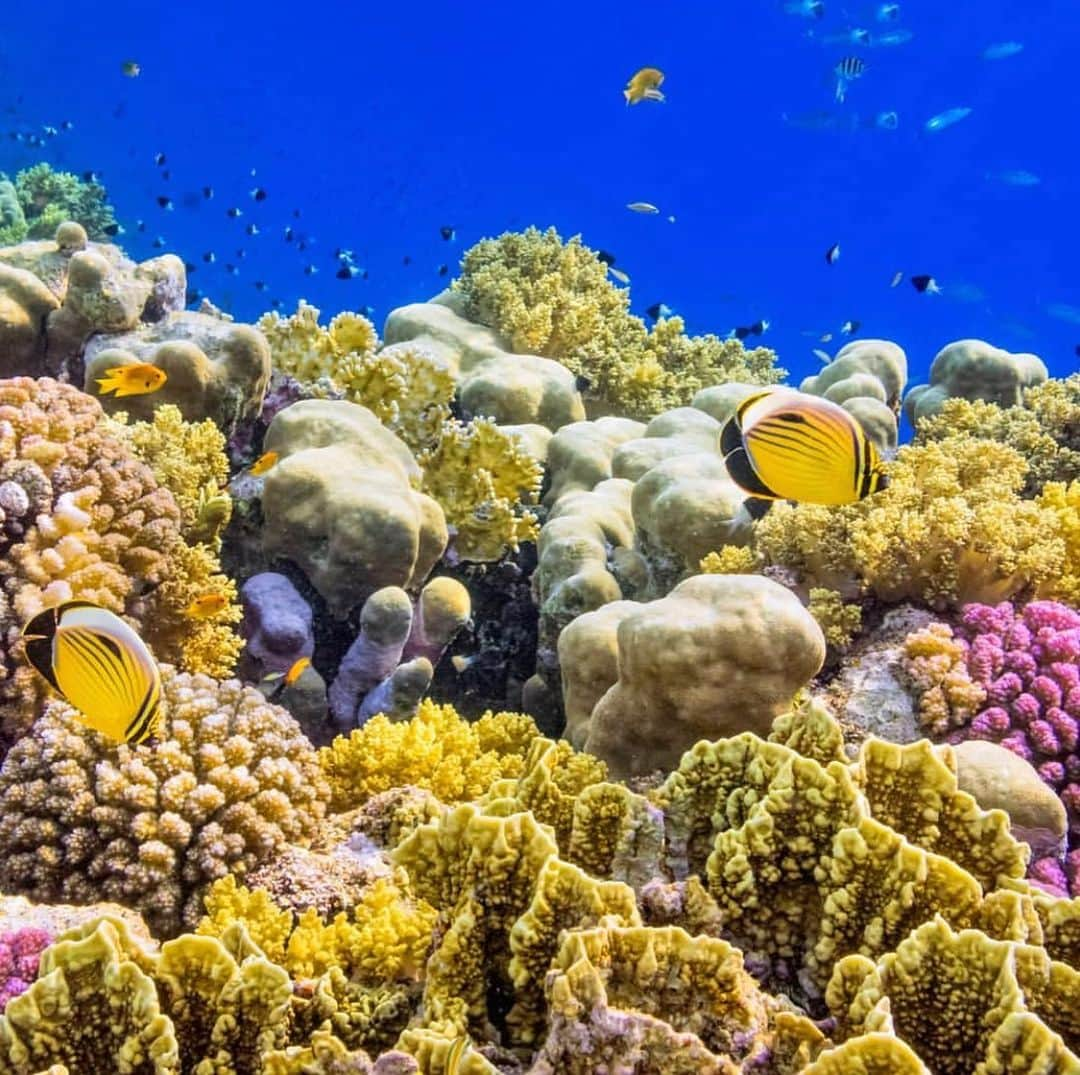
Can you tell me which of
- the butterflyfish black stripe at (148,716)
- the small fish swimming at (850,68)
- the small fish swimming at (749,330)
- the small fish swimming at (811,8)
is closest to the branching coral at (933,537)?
the butterflyfish black stripe at (148,716)

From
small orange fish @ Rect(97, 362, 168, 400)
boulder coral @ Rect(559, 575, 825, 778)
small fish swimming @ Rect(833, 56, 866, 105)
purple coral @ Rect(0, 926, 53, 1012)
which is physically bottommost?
purple coral @ Rect(0, 926, 53, 1012)

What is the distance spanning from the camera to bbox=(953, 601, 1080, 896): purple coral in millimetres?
3756

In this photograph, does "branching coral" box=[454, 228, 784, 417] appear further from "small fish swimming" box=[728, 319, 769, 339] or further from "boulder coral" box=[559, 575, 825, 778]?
"boulder coral" box=[559, 575, 825, 778]

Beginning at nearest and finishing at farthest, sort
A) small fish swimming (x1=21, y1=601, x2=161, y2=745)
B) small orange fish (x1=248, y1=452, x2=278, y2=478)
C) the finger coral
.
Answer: small fish swimming (x1=21, y1=601, x2=161, y2=745), the finger coral, small orange fish (x1=248, y1=452, x2=278, y2=478)

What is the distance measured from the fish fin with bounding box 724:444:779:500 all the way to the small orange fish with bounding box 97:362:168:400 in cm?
392

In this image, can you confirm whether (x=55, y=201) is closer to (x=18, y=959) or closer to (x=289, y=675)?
(x=289, y=675)

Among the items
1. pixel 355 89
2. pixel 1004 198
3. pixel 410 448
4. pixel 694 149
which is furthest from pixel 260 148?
pixel 410 448

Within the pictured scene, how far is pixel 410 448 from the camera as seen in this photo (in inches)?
252

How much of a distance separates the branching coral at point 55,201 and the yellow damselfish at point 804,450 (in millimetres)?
18377

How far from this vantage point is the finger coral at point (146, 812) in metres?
3.06

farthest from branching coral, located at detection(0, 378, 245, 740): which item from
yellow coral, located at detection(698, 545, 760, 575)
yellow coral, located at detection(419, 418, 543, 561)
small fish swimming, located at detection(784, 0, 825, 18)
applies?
small fish swimming, located at detection(784, 0, 825, 18)

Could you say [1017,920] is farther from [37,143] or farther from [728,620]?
[37,143]

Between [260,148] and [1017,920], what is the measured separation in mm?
136719

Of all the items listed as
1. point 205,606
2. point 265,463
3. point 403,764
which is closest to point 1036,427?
point 403,764
